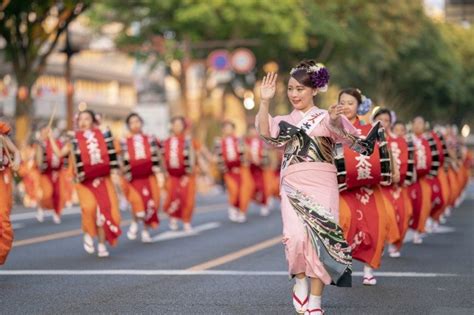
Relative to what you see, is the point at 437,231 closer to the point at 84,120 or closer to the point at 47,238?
the point at 47,238

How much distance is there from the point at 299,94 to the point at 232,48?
3543 cm

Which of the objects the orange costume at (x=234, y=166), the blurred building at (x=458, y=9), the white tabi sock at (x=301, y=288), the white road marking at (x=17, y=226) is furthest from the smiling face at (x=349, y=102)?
the blurred building at (x=458, y=9)

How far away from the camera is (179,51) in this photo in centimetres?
3831

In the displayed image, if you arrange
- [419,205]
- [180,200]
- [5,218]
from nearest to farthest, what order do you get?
[5,218] < [419,205] < [180,200]

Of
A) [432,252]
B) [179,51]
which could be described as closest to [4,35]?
[179,51]

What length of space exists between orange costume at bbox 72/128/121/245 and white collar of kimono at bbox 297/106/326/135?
6.47 metres

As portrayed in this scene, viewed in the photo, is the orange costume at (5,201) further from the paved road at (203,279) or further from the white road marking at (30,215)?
the white road marking at (30,215)

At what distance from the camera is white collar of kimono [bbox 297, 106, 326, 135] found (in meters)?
8.12

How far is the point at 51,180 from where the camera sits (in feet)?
75.7

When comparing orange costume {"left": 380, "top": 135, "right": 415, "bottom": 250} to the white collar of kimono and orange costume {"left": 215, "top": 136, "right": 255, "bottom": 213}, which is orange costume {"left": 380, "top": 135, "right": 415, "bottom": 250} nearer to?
the white collar of kimono

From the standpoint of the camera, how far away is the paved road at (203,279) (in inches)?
375

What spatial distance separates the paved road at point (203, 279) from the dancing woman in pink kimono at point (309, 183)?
1202mm

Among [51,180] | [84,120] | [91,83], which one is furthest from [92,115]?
[91,83]

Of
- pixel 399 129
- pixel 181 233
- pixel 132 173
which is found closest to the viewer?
pixel 399 129
